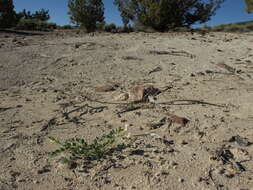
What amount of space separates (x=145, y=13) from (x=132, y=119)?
9392 millimetres

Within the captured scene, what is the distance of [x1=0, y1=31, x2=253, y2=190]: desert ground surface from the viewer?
1440 mm

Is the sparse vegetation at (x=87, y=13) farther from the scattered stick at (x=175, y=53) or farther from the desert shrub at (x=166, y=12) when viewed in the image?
the scattered stick at (x=175, y=53)

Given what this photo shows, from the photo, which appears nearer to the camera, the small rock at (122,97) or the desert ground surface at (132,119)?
the desert ground surface at (132,119)

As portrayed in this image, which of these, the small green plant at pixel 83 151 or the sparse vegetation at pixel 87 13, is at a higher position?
the sparse vegetation at pixel 87 13

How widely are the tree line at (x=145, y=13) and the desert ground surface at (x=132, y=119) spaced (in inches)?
256

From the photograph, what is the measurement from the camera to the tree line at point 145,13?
10.2m

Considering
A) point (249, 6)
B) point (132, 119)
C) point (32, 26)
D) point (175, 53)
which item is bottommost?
point (132, 119)

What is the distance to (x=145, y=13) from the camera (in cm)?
1075

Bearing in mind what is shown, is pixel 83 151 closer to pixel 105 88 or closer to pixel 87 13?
pixel 105 88

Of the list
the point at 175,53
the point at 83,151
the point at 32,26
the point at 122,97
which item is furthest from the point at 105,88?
the point at 32,26

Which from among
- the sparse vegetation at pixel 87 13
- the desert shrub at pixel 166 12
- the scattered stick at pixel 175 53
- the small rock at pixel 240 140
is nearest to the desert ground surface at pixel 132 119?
the small rock at pixel 240 140

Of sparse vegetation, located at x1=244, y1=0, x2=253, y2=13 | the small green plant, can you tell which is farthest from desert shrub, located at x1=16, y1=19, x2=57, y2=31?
the small green plant

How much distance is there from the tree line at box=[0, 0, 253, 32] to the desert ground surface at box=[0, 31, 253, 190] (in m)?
6.51

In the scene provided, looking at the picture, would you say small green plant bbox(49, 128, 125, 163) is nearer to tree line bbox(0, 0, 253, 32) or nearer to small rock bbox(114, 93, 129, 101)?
small rock bbox(114, 93, 129, 101)
